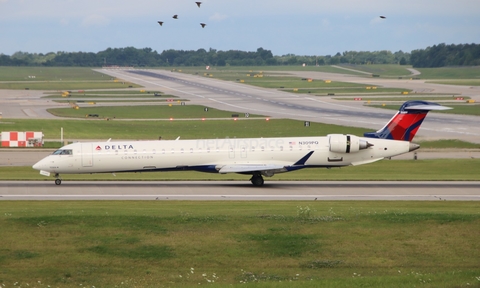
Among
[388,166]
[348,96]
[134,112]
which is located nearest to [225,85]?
[348,96]

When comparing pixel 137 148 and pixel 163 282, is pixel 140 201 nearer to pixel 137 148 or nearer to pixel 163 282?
pixel 137 148

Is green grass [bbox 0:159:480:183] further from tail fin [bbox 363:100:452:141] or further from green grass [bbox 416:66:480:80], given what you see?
green grass [bbox 416:66:480:80]

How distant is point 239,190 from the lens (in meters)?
40.3

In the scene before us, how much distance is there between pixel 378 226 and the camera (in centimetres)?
2656

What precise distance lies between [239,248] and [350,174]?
24.9m

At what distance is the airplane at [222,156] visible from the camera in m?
42.0

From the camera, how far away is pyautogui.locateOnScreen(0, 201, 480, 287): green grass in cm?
2095

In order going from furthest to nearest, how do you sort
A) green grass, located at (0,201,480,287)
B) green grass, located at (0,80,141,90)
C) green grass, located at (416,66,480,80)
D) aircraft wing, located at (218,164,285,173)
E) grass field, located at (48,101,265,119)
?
green grass, located at (416,66,480,80)
green grass, located at (0,80,141,90)
grass field, located at (48,101,265,119)
aircraft wing, located at (218,164,285,173)
green grass, located at (0,201,480,287)

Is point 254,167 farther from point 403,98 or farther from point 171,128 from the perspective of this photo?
point 403,98

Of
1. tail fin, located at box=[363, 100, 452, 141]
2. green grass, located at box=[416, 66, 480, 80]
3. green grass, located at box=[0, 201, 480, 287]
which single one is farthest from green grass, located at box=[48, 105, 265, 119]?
green grass, located at box=[416, 66, 480, 80]

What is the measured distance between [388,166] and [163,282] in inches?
1341

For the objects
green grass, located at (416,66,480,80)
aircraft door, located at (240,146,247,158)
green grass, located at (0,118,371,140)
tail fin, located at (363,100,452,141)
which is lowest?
green grass, located at (0,118,371,140)

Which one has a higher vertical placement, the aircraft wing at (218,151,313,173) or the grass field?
the aircraft wing at (218,151,313,173)

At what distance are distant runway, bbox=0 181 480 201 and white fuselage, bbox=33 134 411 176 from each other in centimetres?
112
